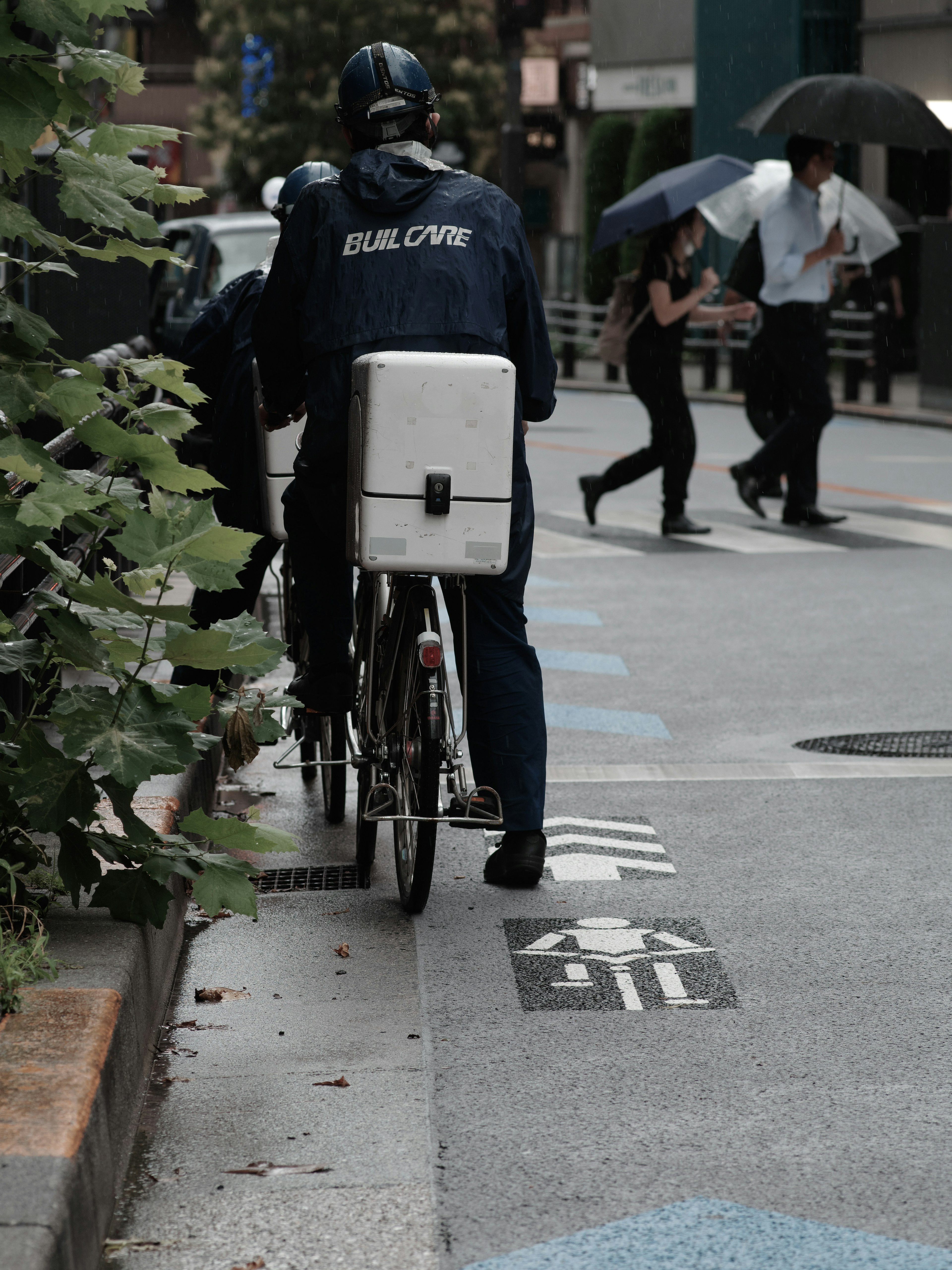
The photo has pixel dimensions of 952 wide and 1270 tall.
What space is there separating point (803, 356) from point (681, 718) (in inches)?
212

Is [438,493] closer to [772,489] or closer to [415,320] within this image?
[415,320]

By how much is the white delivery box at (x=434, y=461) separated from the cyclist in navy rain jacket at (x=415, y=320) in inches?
7.3

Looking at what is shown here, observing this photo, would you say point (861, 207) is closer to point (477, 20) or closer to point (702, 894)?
point (702, 894)

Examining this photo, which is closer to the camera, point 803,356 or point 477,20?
point 803,356

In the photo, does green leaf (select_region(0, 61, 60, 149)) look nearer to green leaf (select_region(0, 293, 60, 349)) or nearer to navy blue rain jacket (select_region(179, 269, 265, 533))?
green leaf (select_region(0, 293, 60, 349))

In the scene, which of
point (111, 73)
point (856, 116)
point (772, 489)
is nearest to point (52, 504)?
point (111, 73)

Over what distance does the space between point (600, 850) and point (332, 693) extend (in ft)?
2.78

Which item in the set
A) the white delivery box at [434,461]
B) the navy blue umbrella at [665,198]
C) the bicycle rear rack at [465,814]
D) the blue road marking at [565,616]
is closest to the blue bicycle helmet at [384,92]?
the white delivery box at [434,461]

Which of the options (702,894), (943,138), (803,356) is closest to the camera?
(702,894)

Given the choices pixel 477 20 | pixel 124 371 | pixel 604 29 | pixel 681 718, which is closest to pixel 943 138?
pixel 681 718

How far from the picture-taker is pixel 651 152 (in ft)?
107

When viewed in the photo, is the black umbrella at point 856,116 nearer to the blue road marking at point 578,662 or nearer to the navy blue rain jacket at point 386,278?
the blue road marking at point 578,662

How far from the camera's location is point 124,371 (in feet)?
13.0

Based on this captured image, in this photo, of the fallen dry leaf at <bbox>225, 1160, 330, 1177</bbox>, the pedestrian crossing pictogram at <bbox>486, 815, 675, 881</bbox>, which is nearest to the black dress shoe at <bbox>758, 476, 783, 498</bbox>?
the pedestrian crossing pictogram at <bbox>486, 815, 675, 881</bbox>
